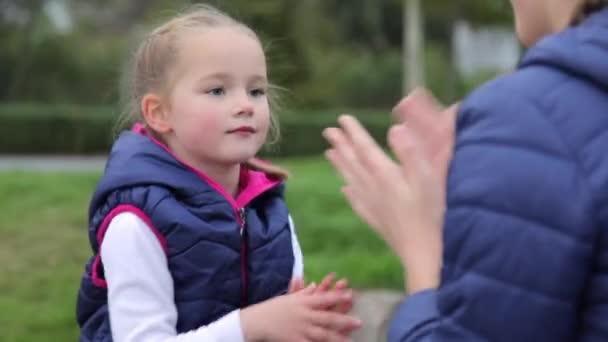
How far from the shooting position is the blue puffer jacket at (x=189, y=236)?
191 cm

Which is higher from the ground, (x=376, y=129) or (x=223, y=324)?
A: (x=223, y=324)

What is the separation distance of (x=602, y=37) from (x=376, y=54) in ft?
112

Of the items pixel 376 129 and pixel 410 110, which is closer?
pixel 410 110

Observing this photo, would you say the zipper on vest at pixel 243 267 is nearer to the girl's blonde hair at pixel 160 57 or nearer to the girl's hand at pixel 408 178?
the girl's blonde hair at pixel 160 57

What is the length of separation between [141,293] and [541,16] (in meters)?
0.92

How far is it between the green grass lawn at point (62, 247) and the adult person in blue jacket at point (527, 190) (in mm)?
4277

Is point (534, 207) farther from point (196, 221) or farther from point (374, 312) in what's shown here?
point (374, 312)

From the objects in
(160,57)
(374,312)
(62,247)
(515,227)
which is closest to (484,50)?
(62,247)

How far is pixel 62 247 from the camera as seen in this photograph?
7.25 meters

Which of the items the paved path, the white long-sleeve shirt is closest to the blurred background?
the paved path

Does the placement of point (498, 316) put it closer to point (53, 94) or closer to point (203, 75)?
point (203, 75)

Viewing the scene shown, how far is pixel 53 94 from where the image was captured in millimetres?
27125

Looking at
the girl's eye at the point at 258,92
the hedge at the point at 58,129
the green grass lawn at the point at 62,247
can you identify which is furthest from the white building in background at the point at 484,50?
the girl's eye at the point at 258,92

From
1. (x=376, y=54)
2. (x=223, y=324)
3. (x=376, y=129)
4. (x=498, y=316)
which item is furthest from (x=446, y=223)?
(x=376, y=54)
